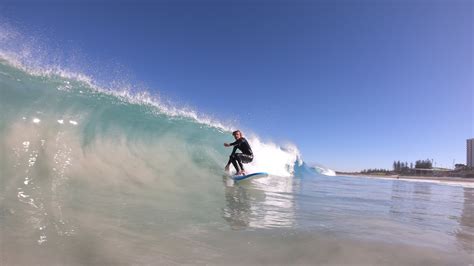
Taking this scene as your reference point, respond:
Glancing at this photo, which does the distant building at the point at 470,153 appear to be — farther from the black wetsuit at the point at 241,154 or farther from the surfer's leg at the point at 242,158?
the black wetsuit at the point at 241,154

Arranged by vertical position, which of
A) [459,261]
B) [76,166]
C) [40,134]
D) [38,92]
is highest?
[38,92]

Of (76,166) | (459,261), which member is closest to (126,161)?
(76,166)

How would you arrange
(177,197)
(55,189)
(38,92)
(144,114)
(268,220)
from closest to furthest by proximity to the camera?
1. (268,220)
2. (55,189)
3. (177,197)
4. (38,92)
5. (144,114)

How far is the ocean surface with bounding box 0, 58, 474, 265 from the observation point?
8.50 ft

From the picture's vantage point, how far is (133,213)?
4.00m

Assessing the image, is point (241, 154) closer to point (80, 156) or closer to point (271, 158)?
point (80, 156)

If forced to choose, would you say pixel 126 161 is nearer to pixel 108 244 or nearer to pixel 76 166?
pixel 76 166

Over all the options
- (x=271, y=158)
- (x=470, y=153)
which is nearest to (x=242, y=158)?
(x=271, y=158)

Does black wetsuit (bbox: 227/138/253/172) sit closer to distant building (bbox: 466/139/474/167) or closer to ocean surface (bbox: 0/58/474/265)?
ocean surface (bbox: 0/58/474/265)

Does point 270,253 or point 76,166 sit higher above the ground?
point 76,166

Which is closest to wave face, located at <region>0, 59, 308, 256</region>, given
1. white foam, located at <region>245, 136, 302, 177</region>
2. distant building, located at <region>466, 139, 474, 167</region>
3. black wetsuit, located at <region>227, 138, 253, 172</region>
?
black wetsuit, located at <region>227, 138, 253, 172</region>

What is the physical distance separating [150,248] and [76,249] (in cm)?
59

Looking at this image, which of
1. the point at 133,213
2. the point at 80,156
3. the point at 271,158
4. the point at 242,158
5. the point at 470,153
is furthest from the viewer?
the point at 470,153

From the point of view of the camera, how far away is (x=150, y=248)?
2.66m
